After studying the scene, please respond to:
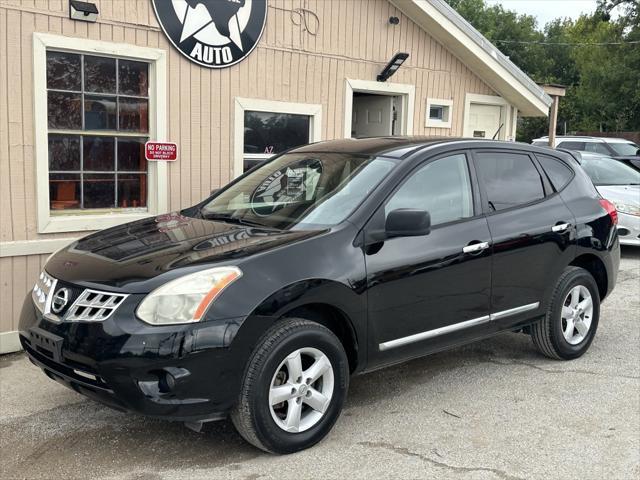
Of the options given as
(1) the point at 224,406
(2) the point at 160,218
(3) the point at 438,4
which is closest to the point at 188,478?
(1) the point at 224,406

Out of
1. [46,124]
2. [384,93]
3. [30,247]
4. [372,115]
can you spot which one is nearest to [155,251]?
[30,247]

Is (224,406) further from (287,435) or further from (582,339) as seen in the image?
(582,339)

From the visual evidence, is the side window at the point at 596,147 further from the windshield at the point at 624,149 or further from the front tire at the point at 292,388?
the front tire at the point at 292,388

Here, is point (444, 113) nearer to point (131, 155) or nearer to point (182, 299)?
point (131, 155)

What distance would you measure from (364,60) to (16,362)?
495 cm

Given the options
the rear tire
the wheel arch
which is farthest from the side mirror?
the wheel arch

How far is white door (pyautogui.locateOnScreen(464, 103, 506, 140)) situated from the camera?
934 cm

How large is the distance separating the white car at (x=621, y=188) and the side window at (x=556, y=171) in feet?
17.2

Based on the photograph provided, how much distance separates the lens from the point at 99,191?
245 inches

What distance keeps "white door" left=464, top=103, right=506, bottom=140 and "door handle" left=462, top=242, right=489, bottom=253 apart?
16.2ft

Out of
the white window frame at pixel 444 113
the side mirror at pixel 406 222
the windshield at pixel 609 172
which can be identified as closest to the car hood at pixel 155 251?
the side mirror at pixel 406 222

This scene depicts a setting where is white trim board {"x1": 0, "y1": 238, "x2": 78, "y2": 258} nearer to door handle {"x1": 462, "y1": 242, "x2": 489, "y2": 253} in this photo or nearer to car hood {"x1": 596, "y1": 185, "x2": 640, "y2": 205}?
door handle {"x1": 462, "y1": 242, "x2": 489, "y2": 253}

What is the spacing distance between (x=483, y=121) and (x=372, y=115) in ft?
5.54

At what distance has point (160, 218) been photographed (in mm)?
4762
